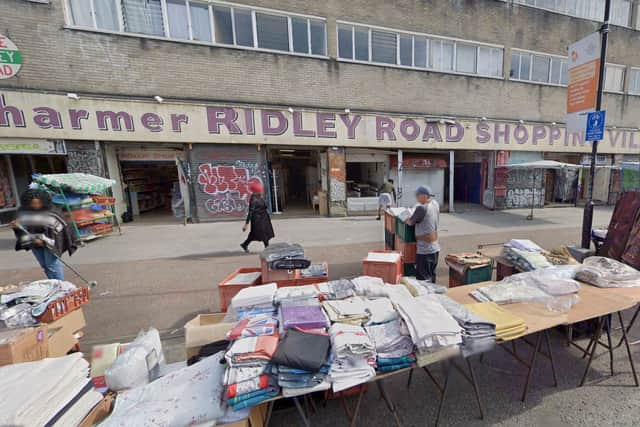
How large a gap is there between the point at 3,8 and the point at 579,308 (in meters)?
15.3

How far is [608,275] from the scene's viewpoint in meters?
2.88

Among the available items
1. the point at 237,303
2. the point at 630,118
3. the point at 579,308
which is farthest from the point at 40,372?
the point at 630,118

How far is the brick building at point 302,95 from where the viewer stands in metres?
8.91

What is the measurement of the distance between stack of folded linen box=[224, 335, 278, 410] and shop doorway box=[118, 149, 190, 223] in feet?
32.2

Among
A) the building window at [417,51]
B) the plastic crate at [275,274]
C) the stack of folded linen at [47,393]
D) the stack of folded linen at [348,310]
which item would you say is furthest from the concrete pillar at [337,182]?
the stack of folded linen at [47,393]

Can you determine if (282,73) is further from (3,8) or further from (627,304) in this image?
(627,304)

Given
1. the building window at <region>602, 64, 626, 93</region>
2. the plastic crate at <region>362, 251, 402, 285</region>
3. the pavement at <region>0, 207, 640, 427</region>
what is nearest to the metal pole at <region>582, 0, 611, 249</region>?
the pavement at <region>0, 207, 640, 427</region>

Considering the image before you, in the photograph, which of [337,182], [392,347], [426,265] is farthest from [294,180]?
[392,347]

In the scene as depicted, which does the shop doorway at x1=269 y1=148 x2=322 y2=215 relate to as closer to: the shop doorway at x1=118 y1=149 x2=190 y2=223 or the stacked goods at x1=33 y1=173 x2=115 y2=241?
the shop doorway at x1=118 y1=149 x2=190 y2=223

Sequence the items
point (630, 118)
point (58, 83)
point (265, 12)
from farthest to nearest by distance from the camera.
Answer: point (630, 118)
point (265, 12)
point (58, 83)

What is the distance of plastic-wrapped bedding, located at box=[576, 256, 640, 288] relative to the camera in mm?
2836

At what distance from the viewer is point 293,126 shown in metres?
10.9

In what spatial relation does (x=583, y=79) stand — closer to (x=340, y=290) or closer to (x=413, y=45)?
(x=340, y=290)

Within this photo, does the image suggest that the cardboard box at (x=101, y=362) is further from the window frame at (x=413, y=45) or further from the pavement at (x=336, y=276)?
the window frame at (x=413, y=45)
